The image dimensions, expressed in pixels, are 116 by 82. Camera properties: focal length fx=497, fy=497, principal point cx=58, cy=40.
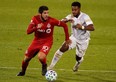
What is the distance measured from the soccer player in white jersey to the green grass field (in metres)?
0.56

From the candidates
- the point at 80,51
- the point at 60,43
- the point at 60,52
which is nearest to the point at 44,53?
the point at 60,52

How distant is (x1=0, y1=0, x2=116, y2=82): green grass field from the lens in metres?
15.9

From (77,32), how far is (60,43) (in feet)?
22.2

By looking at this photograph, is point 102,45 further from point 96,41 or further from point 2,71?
point 2,71

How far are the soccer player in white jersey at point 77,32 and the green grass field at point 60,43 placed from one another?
56 centimetres

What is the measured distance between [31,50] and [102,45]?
8184 millimetres

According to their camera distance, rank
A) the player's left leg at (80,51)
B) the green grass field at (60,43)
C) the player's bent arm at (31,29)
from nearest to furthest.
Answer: the player's bent arm at (31,29)
the green grass field at (60,43)
the player's left leg at (80,51)

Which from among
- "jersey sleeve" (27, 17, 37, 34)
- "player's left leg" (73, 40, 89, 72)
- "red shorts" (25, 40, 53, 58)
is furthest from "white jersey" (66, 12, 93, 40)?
"jersey sleeve" (27, 17, 37, 34)

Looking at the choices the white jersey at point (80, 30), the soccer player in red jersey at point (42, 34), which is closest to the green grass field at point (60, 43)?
the soccer player in red jersey at point (42, 34)

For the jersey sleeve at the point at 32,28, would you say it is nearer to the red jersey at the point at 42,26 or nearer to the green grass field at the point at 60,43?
the red jersey at the point at 42,26

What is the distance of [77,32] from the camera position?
16.6 meters

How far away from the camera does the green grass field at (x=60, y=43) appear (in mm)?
15891

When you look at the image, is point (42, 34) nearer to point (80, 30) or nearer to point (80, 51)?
point (80, 30)

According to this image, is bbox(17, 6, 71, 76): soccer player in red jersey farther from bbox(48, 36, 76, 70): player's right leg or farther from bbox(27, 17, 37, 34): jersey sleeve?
bbox(48, 36, 76, 70): player's right leg
